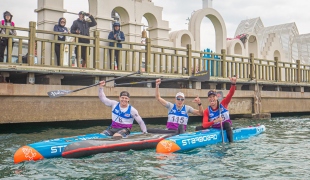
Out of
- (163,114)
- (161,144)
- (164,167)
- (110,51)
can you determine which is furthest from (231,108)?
(164,167)

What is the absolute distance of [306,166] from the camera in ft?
22.7

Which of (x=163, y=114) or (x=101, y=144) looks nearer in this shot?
(x=101, y=144)

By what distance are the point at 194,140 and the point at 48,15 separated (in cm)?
709

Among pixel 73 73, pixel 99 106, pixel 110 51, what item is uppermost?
pixel 110 51

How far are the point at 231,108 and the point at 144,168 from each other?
10.5 metres

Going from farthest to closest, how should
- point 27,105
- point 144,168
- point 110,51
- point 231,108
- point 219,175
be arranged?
point 231,108
point 110,51
point 27,105
point 144,168
point 219,175

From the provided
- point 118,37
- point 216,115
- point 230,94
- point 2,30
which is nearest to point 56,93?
point 2,30

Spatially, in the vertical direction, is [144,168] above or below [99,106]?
below

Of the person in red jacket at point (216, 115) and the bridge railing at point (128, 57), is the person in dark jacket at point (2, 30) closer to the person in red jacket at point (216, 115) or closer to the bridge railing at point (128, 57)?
the bridge railing at point (128, 57)

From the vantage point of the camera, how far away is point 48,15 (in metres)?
13.0

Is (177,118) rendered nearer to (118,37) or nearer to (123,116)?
(123,116)

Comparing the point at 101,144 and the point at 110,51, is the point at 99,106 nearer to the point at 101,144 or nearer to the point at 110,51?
the point at 110,51

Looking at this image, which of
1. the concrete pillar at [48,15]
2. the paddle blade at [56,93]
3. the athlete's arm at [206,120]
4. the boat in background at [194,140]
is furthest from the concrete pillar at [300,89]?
the paddle blade at [56,93]

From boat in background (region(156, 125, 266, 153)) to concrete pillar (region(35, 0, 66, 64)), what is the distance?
6.23 m
